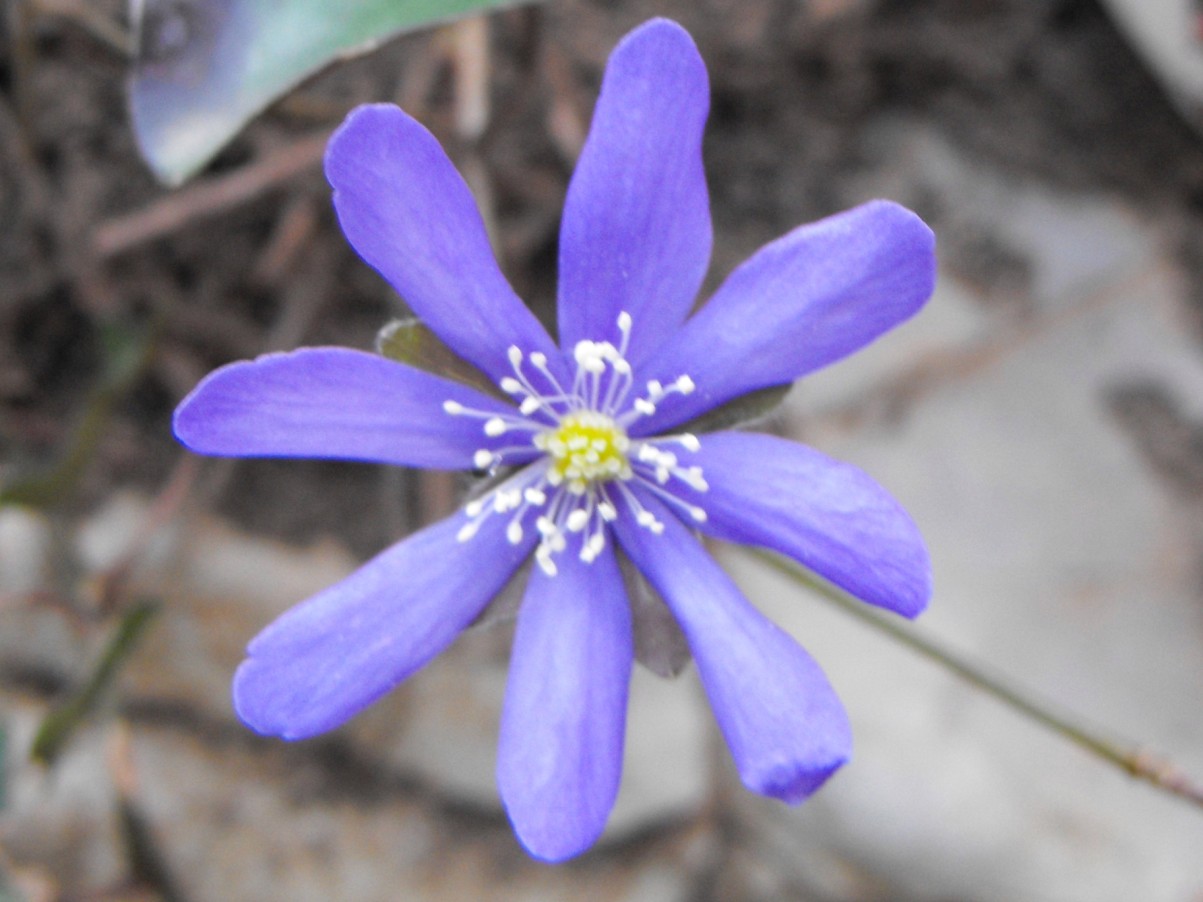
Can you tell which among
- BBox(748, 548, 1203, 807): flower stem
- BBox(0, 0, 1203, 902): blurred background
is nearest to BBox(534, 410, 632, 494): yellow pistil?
BBox(748, 548, 1203, 807): flower stem

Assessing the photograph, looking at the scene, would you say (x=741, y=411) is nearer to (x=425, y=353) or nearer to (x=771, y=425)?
(x=425, y=353)

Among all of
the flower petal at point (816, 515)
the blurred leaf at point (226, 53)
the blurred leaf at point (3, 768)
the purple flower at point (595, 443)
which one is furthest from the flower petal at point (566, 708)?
the blurred leaf at point (3, 768)

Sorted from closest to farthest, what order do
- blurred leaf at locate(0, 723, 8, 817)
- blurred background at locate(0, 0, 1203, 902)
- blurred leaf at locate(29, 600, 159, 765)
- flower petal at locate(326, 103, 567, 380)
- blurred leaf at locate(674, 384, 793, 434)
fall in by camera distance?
flower petal at locate(326, 103, 567, 380) → blurred leaf at locate(674, 384, 793, 434) → blurred leaf at locate(29, 600, 159, 765) → blurred leaf at locate(0, 723, 8, 817) → blurred background at locate(0, 0, 1203, 902)

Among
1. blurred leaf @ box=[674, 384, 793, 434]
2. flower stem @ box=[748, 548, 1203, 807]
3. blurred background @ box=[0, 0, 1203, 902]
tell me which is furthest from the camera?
blurred background @ box=[0, 0, 1203, 902]

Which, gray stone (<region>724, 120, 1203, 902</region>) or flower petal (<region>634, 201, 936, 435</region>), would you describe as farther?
gray stone (<region>724, 120, 1203, 902</region>)

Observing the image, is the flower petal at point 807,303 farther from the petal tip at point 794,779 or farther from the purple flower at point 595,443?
the petal tip at point 794,779

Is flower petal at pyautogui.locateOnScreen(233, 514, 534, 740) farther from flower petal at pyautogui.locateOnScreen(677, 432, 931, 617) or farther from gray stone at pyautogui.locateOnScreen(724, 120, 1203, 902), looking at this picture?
gray stone at pyautogui.locateOnScreen(724, 120, 1203, 902)

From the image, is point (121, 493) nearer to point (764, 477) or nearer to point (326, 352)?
point (326, 352)
